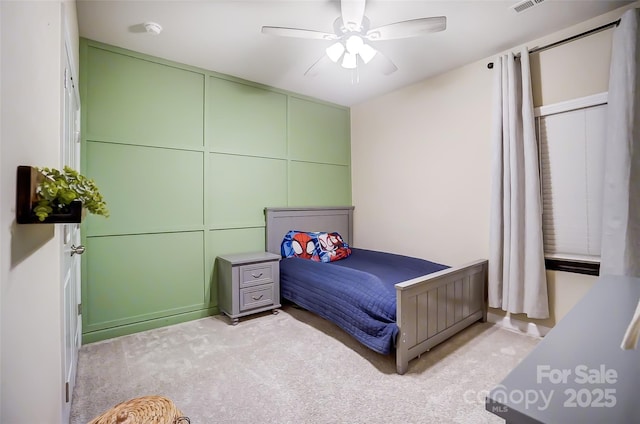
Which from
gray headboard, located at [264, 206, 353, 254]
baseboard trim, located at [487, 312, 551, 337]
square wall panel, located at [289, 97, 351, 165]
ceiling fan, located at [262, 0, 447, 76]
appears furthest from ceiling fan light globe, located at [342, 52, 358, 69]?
baseboard trim, located at [487, 312, 551, 337]

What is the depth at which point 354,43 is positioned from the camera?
2135mm

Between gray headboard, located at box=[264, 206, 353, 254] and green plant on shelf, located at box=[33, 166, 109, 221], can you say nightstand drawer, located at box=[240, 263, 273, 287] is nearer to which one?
gray headboard, located at box=[264, 206, 353, 254]

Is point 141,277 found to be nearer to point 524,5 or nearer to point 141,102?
point 141,102

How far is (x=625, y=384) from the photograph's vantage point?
1.94ft

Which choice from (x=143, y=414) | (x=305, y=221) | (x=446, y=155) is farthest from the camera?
(x=305, y=221)

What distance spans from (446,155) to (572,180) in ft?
3.62

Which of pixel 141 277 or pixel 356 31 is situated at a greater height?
pixel 356 31

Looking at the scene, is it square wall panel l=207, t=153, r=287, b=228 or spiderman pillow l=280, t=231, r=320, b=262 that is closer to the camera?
square wall panel l=207, t=153, r=287, b=228

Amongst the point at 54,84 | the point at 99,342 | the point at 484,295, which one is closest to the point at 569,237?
the point at 484,295

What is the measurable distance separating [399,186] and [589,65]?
1.96 metres

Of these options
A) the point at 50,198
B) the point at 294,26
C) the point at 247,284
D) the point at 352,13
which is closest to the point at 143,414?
the point at 50,198

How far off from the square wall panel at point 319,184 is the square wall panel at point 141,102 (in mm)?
1241

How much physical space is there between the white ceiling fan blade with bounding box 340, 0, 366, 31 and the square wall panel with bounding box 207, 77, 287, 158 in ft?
5.50

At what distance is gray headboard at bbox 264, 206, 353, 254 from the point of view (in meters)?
3.50
